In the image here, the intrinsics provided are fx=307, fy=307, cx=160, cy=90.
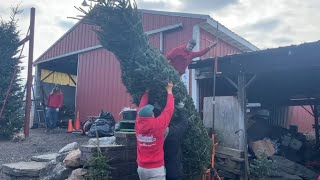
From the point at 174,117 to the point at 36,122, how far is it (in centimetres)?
1427

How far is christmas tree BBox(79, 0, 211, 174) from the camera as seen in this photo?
551 cm

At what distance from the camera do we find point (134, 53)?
220 inches

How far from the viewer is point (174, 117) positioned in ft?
18.9

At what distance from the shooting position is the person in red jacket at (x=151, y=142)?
4.75 metres

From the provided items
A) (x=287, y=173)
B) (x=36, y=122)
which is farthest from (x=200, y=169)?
(x=36, y=122)

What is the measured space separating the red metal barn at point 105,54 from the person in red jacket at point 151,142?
4.97 m

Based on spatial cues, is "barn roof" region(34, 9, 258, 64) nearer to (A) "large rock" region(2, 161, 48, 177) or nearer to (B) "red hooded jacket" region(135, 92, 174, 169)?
(B) "red hooded jacket" region(135, 92, 174, 169)

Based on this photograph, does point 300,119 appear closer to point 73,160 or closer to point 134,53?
point 134,53

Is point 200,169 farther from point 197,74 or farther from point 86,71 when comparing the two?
point 86,71

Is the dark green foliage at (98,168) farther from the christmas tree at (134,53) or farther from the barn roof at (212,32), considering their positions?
the barn roof at (212,32)

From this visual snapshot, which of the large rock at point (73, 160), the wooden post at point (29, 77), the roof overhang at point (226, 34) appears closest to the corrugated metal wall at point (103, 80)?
the roof overhang at point (226, 34)

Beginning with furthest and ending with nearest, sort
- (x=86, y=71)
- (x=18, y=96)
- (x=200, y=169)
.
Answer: (x=86, y=71) → (x=18, y=96) → (x=200, y=169)

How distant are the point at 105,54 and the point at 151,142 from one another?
33.5ft

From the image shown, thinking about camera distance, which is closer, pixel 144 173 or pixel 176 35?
pixel 144 173
